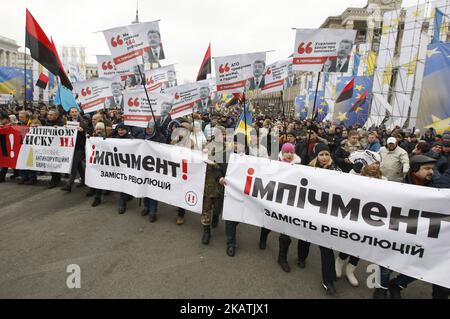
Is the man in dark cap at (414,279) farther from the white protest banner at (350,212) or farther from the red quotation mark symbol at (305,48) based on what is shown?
the red quotation mark symbol at (305,48)

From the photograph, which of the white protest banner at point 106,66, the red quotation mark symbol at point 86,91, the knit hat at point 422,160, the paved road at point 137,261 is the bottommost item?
the paved road at point 137,261

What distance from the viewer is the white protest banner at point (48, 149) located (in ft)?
21.3

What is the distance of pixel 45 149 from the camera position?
6.62m

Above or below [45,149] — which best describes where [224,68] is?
above

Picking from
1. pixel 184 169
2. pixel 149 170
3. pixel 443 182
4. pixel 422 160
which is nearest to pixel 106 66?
pixel 149 170

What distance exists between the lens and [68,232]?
4.48 meters

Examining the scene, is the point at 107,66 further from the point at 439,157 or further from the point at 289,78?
the point at 439,157

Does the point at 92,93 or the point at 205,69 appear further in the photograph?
the point at 205,69

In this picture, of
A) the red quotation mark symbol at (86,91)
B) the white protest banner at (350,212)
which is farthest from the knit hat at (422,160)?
the red quotation mark symbol at (86,91)

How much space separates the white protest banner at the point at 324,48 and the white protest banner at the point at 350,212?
228 centimetres

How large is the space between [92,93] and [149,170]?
12.0 feet
